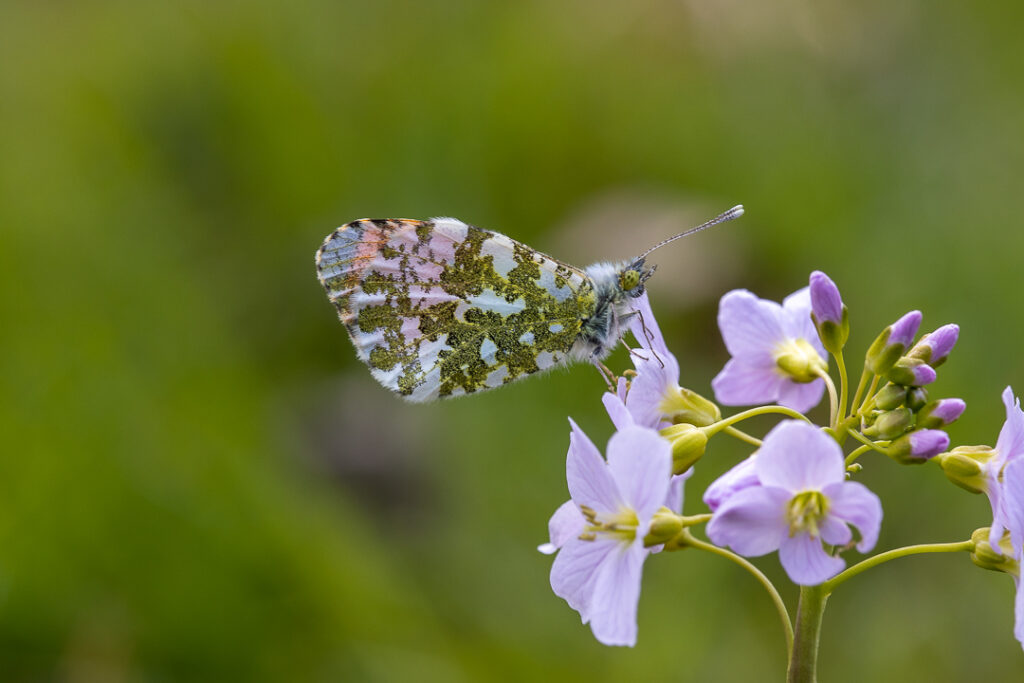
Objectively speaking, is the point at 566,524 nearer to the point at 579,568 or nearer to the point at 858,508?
the point at 579,568

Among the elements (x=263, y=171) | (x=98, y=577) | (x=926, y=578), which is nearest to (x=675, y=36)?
(x=263, y=171)

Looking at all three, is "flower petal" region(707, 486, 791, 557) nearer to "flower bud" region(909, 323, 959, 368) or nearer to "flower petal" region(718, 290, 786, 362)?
"flower bud" region(909, 323, 959, 368)

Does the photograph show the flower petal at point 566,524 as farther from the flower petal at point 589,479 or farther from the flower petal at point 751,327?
the flower petal at point 751,327

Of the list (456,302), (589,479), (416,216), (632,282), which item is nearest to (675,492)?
(589,479)

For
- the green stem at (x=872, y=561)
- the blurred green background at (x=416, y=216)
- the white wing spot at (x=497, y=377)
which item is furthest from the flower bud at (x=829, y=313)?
the blurred green background at (x=416, y=216)

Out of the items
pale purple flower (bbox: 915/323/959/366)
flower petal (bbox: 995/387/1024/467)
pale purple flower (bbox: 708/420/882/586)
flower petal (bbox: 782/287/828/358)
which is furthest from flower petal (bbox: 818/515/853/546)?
flower petal (bbox: 782/287/828/358)

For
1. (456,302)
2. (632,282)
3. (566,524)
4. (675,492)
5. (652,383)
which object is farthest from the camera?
(456,302)
